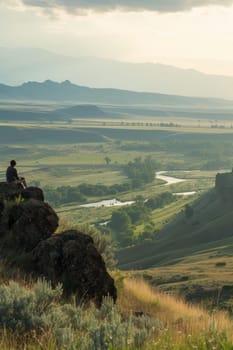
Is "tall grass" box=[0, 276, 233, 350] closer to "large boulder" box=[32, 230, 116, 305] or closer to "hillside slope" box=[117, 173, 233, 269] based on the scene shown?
"large boulder" box=[32, 230, 116, 305]

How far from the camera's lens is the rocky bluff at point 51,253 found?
1425 cm

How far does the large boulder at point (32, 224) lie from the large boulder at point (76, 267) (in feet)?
7.72

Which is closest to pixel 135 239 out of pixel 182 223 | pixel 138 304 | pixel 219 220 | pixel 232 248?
pixel 182 223

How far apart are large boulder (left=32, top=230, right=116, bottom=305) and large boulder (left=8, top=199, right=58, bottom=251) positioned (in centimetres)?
235

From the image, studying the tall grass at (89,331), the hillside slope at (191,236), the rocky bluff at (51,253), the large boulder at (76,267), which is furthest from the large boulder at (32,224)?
the hillside slope at (191,236)

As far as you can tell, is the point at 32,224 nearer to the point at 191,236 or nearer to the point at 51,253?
the point at 51,253

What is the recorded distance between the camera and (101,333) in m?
7.51

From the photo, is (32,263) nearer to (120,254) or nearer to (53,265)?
(53,265)

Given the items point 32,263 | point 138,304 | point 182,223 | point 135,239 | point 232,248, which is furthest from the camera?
point 135,239

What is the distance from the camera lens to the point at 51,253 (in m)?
14.9

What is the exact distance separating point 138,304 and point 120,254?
122 m

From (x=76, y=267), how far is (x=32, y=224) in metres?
3.95

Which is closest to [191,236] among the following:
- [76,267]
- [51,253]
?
[51,253]

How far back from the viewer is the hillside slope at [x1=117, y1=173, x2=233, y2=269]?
115 metres
